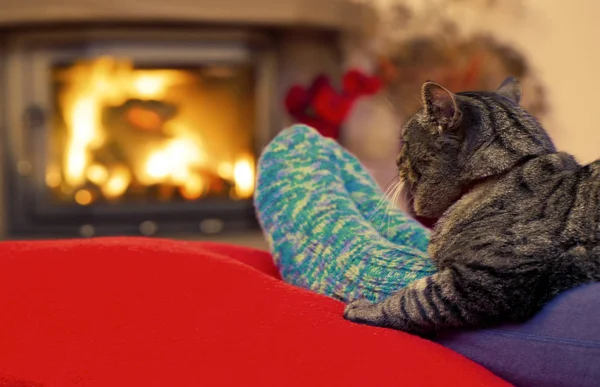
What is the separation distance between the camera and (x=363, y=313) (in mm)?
777

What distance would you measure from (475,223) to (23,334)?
0.45 m

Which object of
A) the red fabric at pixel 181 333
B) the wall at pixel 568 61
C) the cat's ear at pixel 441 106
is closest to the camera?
the red fabric at pixel 181 333

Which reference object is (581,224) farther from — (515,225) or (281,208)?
(281,208)

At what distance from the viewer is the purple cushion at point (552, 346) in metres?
0.66

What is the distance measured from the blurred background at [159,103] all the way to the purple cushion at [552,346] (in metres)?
1.79

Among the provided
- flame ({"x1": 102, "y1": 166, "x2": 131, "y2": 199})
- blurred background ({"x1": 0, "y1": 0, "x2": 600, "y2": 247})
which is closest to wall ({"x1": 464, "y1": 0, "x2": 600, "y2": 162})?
blurred background ({"x1": 0, "y1": 0, "x2": 600, "y2": 247})

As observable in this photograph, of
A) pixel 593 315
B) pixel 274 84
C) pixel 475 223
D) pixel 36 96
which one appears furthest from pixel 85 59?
pixel 593 315

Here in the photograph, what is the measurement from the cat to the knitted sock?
0.15 ft

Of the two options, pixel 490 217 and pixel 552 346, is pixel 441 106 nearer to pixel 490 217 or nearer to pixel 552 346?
pixel 490 217

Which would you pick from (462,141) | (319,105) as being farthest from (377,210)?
(319,105)

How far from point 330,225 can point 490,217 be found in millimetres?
204

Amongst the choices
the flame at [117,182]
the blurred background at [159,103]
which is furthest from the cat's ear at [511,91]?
the flame at [117,182]

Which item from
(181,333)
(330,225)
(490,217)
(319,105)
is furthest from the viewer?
(319,105)

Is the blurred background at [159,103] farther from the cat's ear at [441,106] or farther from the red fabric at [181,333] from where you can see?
the red fabric at [181,333]
